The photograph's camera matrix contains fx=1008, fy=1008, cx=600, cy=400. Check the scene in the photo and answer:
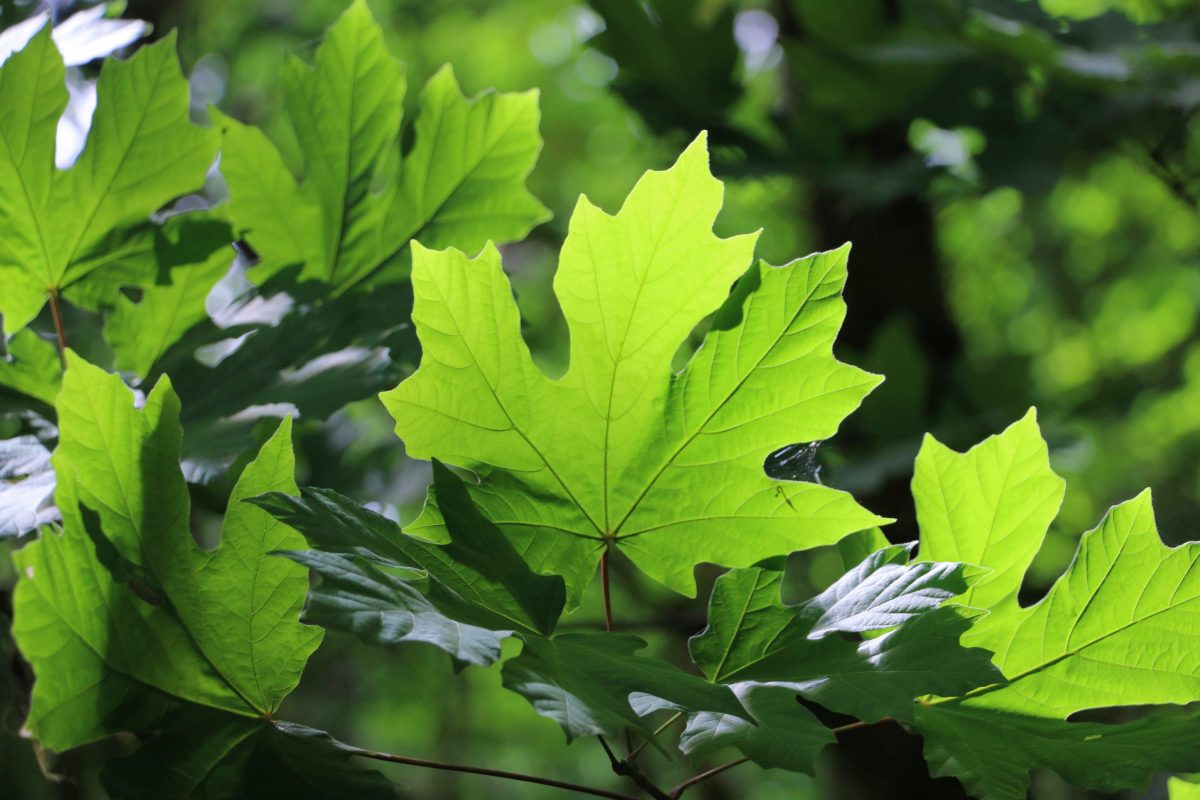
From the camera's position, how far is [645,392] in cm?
59

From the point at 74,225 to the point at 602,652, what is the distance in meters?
0.54

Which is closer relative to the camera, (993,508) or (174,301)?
(993,508)

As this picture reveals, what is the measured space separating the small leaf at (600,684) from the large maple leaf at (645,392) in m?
0.10

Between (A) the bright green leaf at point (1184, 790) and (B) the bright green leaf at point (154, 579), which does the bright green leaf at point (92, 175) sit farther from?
(A) the bright green leaf at point (1184, 790)

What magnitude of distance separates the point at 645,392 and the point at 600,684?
0.17 m

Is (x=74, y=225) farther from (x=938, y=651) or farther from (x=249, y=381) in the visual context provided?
(x=938, y=651)

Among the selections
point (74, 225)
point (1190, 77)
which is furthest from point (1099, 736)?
point (1190, 77)

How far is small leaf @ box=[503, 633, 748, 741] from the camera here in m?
0.46

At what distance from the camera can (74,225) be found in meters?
0.76

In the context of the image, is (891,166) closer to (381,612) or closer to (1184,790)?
(1184,790)

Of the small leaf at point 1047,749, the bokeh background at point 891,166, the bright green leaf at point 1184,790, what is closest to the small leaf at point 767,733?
the small leaf at point 1047,749

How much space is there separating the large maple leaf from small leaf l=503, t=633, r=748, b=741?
10cm

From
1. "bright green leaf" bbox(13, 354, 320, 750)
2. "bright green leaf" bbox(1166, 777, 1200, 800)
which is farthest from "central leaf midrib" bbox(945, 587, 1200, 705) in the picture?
"bright green leaf" bbox(13, 354, 320, 750)

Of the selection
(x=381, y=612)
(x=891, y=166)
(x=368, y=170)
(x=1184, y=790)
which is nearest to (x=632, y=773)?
(x=381, y=612)
